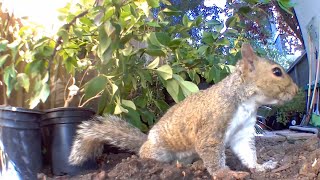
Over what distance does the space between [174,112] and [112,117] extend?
0.29 metres

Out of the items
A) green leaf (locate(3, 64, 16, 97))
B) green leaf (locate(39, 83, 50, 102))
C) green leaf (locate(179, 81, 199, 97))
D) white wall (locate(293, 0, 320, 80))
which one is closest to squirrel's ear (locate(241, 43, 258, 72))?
green leaf (locate(179, 81, 199, 97))

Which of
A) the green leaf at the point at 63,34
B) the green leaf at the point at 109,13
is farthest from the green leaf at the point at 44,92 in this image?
the green leaf at the point at 109,13

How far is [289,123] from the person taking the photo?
549cm

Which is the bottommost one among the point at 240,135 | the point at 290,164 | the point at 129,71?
the point at 290,164

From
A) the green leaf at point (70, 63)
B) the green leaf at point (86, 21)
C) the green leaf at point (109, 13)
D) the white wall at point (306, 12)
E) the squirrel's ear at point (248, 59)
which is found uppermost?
the white wall at point (306, 12)

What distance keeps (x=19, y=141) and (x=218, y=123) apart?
0.80 m

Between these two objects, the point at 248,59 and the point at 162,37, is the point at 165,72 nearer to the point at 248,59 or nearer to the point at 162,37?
the point at 162,37

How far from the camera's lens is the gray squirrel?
5.24ft

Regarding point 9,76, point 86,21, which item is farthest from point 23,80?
point 86,21

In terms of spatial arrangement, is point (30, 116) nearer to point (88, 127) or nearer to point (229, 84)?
point (88, 127)

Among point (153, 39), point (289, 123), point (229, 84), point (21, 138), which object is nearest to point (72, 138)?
point (21, 138)

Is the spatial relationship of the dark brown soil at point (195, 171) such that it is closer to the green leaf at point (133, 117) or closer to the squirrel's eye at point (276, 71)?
the squirrel's eye at point (276, 71)

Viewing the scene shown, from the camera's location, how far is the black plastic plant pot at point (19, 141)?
1.73m

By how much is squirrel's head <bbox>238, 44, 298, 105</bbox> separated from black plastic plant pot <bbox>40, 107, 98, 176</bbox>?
73 cm
